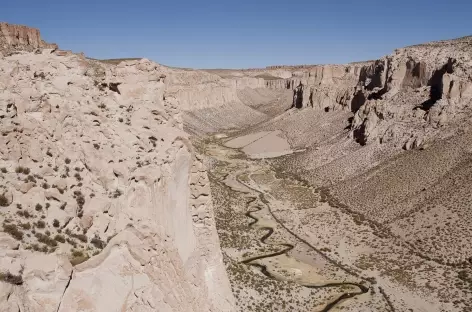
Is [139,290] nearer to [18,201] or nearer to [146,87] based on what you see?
[18,201]

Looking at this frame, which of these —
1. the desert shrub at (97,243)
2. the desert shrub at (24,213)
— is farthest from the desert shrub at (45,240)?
the desert shrub at (97,243)

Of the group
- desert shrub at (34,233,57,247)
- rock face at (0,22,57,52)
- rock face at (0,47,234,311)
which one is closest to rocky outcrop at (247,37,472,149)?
rock face at (0,47,234,311)

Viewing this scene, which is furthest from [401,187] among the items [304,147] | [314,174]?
[304,147]

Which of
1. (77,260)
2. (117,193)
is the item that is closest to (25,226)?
(77,260)

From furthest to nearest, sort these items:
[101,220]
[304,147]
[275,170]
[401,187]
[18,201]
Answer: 1. [304,147]
2. [275,170]
3. [401,187]
4. [101,220]
5. [18,201]

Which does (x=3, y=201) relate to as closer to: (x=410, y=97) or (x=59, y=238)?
(x=59, y=238)

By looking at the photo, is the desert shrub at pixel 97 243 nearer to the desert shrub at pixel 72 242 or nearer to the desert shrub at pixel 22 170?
the desert shrub at pixel 72 242
